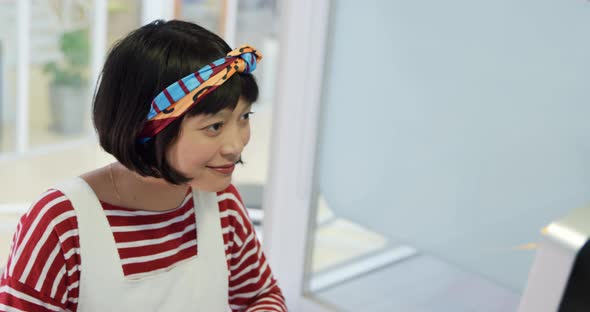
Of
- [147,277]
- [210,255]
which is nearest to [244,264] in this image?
[210,255]

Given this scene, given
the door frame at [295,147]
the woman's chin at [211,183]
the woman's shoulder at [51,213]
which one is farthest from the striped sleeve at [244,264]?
the door frame at [295,147]

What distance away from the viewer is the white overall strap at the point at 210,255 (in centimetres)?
105

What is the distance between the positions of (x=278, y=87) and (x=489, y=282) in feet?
2.21

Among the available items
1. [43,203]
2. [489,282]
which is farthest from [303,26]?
[43,203]

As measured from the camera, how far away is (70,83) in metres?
3.61

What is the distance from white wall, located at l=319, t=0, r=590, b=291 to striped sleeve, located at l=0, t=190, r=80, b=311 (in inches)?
32.4

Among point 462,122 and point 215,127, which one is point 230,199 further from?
point 462,122

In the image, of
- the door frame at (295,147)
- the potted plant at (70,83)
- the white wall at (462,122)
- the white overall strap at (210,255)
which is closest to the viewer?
the white overall strap at (210,255)

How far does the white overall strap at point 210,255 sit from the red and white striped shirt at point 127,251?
0.04ft

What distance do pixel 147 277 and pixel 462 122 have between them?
0.75m

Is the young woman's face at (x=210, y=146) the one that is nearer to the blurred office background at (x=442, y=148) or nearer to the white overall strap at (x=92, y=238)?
the white overall strap at (x=92, y=238)

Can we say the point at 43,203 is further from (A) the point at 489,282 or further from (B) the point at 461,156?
(A) the point at 489,282

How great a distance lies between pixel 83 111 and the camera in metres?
3.75

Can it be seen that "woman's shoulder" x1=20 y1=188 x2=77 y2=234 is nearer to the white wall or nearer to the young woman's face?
the young woman's face
